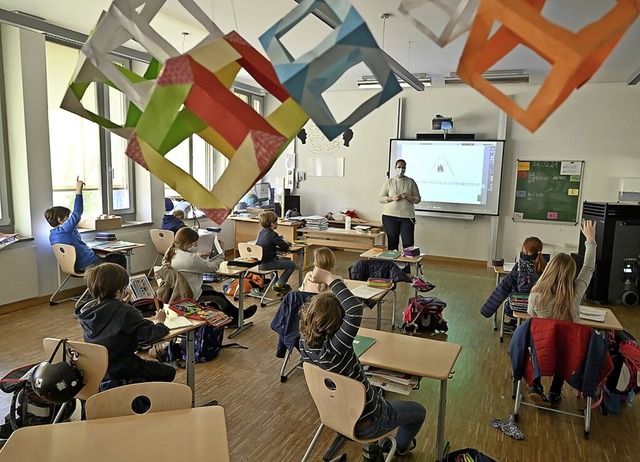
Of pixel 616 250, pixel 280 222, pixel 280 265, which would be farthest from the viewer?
pixel 280 222

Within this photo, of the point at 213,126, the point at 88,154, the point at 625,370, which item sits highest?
the point at 88,154

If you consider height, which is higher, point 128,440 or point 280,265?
point 128,440

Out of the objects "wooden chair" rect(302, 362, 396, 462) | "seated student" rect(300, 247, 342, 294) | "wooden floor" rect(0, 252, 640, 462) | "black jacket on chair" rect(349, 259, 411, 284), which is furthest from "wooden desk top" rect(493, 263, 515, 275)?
"wooden chair" rect(302, 362, 396, 462)

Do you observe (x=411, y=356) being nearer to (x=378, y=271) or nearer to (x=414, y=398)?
(x=414, y=398)

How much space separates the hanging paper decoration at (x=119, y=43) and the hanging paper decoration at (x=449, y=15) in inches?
12.5

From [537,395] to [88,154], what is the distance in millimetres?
5796

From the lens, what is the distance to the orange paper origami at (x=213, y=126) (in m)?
0.71

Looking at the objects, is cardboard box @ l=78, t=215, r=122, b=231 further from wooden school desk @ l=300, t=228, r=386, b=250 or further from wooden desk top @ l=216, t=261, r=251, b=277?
wooden school desk @ l=300, t=228, r=386, b=250

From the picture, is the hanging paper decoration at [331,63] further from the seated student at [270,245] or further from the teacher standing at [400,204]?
the teacher standing at [400,204]

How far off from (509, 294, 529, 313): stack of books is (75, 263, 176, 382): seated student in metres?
2.46

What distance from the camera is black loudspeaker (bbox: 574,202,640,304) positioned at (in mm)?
5891

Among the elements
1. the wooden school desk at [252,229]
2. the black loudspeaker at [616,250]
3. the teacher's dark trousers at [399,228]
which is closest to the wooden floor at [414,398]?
the black loudspeaker at [616,250]

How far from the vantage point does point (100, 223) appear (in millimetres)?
5992

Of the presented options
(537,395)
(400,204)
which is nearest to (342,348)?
(537,395)
